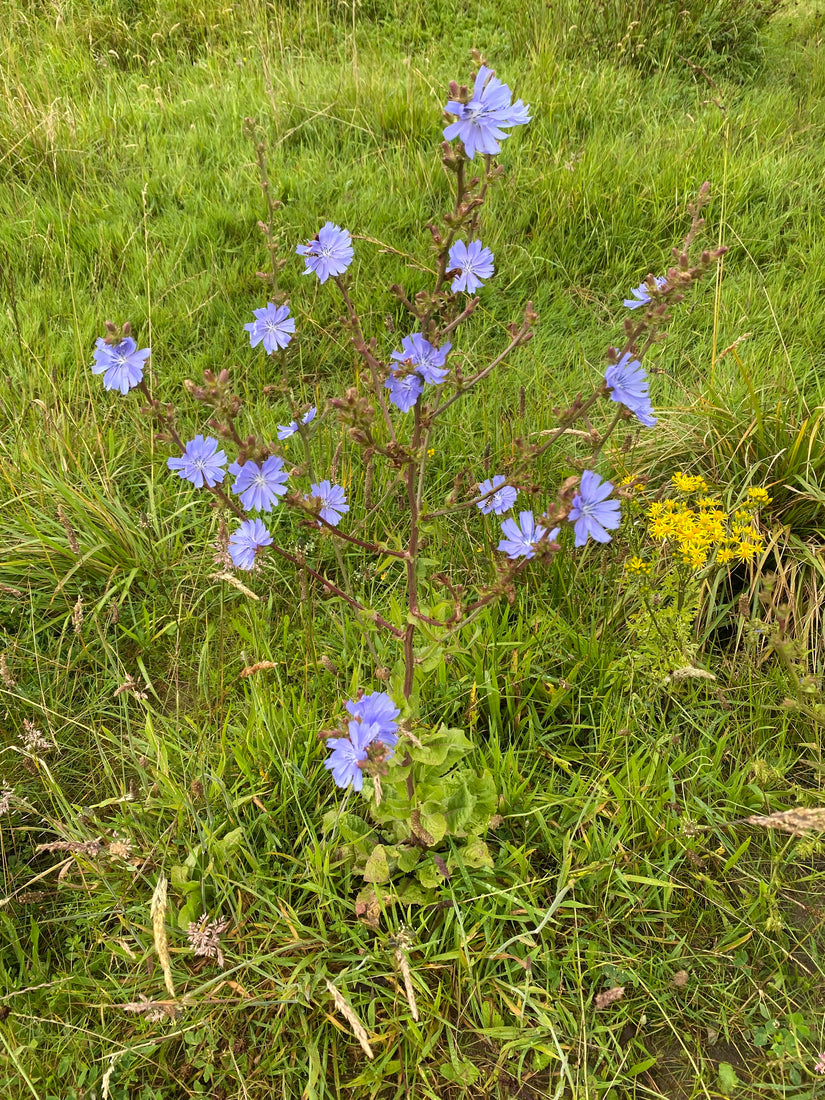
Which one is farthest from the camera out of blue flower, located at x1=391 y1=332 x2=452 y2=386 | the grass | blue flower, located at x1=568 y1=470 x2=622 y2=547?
the grass

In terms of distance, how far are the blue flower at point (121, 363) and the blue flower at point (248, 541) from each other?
40cm

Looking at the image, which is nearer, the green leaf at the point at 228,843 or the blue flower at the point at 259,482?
the blue flower at the point at 259,482

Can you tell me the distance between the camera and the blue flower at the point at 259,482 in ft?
5.19

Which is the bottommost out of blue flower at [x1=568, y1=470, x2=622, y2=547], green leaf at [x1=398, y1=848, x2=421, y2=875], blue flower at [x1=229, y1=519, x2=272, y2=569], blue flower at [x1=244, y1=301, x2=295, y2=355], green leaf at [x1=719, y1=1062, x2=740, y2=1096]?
green leaf at [x1=719, y1=1062, x2=740, y2=1096]

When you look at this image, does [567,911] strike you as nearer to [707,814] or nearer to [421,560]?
[707,814]

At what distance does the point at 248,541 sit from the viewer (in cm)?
→ 170

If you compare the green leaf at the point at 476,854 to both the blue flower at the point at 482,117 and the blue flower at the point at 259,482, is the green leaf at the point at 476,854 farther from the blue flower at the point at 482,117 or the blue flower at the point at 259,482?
the blue flower at the point at 482,117

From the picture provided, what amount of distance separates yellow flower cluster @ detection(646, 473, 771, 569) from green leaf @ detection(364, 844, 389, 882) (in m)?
1.17

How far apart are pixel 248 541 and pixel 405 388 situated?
1.71 feet

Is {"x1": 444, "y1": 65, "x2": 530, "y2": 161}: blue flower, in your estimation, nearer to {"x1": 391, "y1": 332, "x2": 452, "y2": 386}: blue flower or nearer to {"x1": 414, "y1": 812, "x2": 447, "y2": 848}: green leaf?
{"x1": 391, "y1": 332, "x2": 452, "y2": 386}: blue flower

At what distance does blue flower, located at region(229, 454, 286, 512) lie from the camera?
1.58m

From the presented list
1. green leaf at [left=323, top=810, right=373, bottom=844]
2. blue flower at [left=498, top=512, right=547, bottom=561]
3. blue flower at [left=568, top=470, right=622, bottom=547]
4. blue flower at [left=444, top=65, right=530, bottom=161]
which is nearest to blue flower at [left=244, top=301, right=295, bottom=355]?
blue flower at [left=444, top=65, right=530, bottom=161]

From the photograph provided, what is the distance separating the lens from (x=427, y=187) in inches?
141

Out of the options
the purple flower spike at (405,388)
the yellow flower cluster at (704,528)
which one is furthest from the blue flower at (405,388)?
the yellow flower cluster at (704,528)
